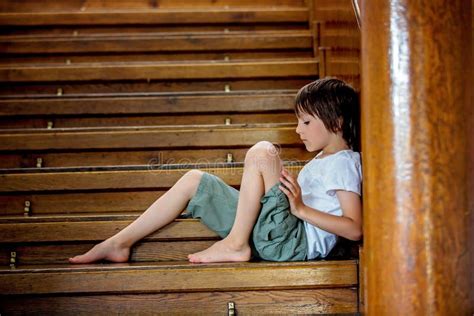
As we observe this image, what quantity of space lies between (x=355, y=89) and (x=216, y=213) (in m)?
0.57

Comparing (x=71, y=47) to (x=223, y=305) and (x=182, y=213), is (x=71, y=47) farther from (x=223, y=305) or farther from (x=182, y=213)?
(x=223, y=305)

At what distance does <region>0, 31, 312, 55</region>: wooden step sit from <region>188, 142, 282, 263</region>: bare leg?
5.93 ft

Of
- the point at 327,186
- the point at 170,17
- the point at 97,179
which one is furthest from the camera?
the point at 170,17

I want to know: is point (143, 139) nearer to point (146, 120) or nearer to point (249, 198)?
point (146, 120)

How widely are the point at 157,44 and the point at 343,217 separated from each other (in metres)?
2.19

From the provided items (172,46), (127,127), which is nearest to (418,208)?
(127,127)

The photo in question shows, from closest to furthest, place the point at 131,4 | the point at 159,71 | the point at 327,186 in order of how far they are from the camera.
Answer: the point at 327,186
the point at 159,71
the point at 131,4

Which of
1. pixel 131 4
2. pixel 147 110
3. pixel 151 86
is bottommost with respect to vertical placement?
pixel 147 110

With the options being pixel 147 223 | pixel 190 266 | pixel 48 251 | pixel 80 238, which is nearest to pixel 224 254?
pixel 190 266

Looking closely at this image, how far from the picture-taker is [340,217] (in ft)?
6.44

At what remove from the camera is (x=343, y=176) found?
2.02 meters

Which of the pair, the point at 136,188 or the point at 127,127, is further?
the point at 127,127

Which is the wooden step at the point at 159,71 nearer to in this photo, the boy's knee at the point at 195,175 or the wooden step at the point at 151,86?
the wooden step at the point at 151,86

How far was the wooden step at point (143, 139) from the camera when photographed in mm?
2904
